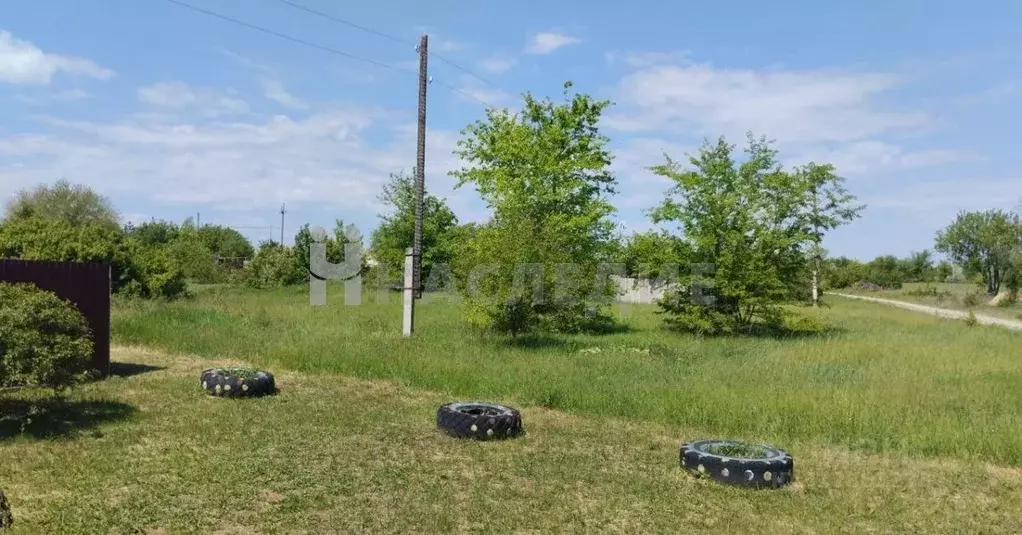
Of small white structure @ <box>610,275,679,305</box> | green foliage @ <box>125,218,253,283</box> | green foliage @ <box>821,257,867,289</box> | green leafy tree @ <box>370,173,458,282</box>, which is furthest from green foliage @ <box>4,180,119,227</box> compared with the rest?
green foliage @ <box>821,257,867,289</box>

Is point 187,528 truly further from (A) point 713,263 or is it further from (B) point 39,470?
(A) point 713,263

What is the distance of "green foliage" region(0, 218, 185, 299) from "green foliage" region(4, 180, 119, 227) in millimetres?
20230

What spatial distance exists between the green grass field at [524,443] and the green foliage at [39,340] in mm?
640

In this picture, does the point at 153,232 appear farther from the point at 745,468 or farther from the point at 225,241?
the point at 745,468

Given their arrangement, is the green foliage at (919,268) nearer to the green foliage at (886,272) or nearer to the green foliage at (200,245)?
the green foliage at (886,272)

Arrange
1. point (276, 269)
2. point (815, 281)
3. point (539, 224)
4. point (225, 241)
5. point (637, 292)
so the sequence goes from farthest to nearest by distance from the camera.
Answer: point (225, 241) → point (276, 269) → point (637, 292) → point (815, 281) → point (539, 224)

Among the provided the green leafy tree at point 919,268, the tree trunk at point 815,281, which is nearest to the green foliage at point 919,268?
the green leafy tree at point 919,268

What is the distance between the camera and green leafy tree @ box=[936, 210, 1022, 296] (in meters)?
47.9

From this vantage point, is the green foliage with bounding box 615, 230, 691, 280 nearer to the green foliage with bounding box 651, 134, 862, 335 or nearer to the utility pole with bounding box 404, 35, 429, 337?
the green foliage with bounding box 651, 134, 862, 335

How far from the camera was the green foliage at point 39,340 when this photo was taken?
6980 mm

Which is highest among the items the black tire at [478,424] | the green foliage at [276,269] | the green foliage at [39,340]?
the green foliage at [276,269]

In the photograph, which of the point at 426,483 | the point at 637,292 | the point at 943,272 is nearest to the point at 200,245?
the point at 637,292

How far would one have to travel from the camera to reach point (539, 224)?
57.2 feet

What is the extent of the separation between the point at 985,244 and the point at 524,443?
56.3 m
